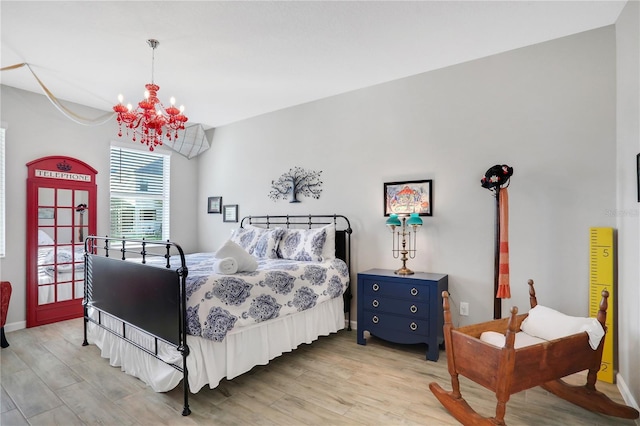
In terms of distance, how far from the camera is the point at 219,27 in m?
2.60

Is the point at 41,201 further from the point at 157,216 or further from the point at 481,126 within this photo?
the point at 481,126

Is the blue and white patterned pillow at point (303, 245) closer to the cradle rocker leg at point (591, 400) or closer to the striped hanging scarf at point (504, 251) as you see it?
the striped hanging scarf at point (504, 251)

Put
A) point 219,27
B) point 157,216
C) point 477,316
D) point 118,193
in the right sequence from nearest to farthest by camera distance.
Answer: point 219,27, point 477,316, point 118,193, point 157,216

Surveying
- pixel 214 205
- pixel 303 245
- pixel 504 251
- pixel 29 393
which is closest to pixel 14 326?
pixel 29 393

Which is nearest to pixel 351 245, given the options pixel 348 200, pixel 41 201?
pixel 348 200

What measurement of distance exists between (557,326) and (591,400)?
0.50 metres

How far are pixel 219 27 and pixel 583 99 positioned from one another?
295cm

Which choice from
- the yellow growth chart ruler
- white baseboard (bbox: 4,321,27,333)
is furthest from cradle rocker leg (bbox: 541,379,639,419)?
white baseboard (bbox: 4,321,27,333)

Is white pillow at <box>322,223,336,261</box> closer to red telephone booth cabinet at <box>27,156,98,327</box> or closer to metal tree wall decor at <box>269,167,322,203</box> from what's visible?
metal tree wall decor at <box>269,167,322,203</box>

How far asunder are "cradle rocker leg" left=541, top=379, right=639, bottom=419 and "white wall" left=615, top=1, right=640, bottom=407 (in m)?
0.15

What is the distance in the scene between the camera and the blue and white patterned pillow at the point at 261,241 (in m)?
3.82

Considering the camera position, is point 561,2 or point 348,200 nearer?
point 561,2

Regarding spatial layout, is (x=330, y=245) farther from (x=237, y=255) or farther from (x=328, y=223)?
(x=237, y=255)

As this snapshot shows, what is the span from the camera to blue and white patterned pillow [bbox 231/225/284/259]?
382 cm
